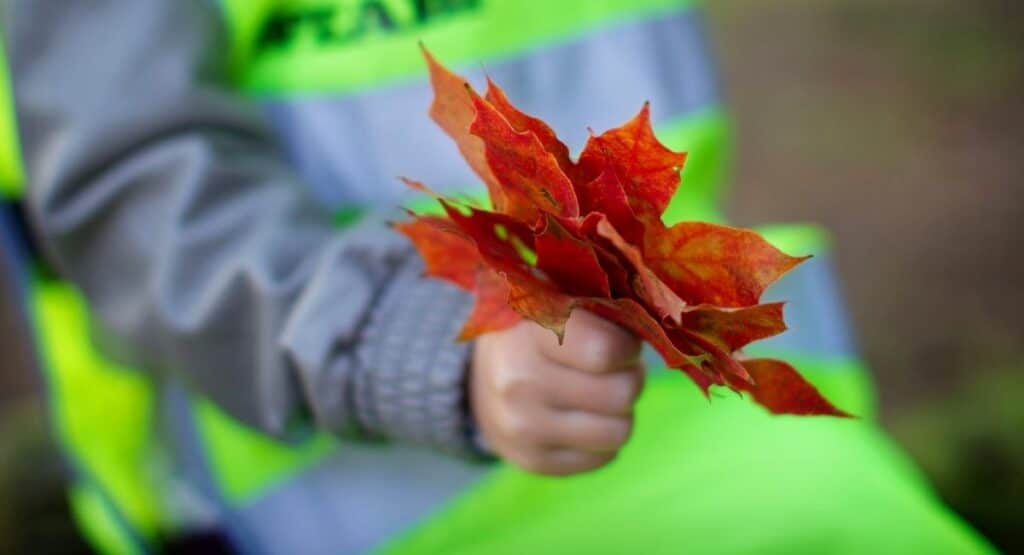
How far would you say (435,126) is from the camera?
736mm

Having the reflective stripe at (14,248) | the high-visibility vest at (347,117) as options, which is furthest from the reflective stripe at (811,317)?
the reflective stripe at (14,248)

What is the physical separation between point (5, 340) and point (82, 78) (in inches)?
32.7

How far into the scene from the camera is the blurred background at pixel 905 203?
4.03ft

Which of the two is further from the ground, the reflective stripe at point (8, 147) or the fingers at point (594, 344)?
the reflective stripe at point (8, 147)

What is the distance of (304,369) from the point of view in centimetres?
59

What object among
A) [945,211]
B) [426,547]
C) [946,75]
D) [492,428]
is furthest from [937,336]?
[492,428]

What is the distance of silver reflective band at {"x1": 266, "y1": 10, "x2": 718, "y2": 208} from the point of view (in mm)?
743

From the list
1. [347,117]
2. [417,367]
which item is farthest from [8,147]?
[417,367]

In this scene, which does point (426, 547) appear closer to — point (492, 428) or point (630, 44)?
point (492, 428)

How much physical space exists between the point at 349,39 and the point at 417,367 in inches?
10.9

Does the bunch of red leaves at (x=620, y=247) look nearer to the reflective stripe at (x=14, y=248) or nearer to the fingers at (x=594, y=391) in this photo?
the fingers at (x=594, y=391)

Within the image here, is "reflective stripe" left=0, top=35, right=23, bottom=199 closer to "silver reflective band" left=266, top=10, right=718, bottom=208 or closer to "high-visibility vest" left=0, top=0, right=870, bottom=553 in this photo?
"high-visibility vest" left=0, top=0, right=870, bottom=553

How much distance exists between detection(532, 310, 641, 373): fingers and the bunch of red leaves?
0.08ft

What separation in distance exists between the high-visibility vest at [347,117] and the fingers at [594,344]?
29 centimetres
